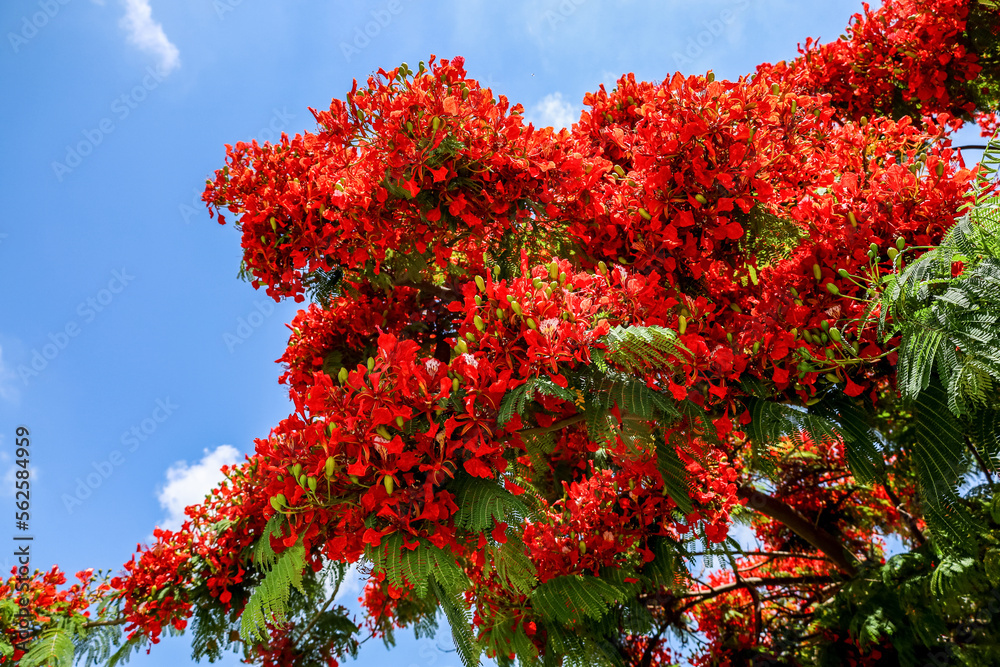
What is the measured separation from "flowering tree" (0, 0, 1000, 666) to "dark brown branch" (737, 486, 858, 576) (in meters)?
0.03

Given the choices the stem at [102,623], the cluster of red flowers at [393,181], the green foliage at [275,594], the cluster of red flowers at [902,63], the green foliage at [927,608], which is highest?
the cluster of red flowers at [902,63]

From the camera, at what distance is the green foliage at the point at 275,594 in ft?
8.37

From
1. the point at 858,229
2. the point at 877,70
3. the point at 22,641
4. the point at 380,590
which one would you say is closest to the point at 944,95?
the point at 877,70

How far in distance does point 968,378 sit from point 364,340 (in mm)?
4030

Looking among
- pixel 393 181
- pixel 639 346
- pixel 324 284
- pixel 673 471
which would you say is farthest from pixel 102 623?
pixel 639 346

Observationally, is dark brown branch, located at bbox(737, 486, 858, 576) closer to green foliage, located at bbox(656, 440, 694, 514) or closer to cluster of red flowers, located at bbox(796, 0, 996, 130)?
green foliage, located at bbox(656, 440, 694, 514)

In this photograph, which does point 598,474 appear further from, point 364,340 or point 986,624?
point 986,624

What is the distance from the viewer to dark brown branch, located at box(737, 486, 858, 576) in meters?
5.23

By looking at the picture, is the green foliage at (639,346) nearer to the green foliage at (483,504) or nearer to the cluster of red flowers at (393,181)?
the green foliage at (483,504)

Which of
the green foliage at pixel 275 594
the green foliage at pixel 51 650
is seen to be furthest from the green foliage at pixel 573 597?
the green foliage at pixel 51 650

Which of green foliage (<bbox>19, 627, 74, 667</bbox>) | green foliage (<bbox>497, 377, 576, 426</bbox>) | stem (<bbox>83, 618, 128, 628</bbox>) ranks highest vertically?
stem (<bbox>83, 618, 128, 628</bbox>)

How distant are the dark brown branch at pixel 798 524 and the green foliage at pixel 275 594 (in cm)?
395

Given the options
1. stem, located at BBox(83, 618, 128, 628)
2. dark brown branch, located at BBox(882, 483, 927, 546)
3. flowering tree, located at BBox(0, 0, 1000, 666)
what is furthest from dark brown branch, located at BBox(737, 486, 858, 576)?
stem, located at BBox(83, 618, 128, 628)

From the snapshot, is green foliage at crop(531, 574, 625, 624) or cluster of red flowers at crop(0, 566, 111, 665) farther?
cluster of red flowers at crop(0, 566, 111, 665)
